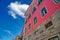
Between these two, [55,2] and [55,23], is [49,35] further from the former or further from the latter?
[55,2]

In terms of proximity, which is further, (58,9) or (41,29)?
(41,29)

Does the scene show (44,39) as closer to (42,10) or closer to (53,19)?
(53,19)

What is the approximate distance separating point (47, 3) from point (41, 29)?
4422 millimetres

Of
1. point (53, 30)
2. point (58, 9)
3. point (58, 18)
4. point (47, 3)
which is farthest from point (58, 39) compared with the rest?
point (47, 3)

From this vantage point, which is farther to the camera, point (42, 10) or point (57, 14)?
point (42, 10)

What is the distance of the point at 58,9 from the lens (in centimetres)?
1200

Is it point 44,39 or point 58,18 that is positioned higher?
point 58,18

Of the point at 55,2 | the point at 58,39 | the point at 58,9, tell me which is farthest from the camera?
the point at 55,2

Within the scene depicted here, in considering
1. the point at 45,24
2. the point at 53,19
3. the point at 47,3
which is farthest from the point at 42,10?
the point at 53,19

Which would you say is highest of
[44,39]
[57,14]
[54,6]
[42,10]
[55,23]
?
[42,10]

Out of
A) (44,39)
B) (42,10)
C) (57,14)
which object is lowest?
(44,39)

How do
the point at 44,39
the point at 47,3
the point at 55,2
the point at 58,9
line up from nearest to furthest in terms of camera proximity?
the point at 58,9, the point at 55,2, the point at 44,39, the point at 47,3

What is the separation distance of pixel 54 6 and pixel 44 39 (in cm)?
515

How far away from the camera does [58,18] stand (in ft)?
38.7
